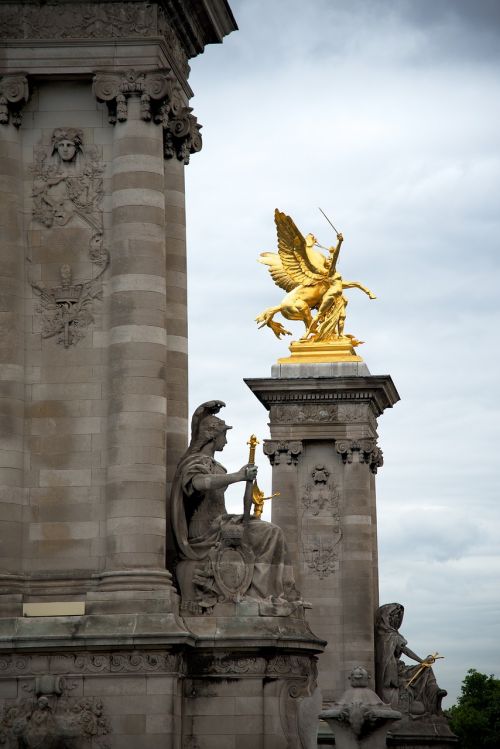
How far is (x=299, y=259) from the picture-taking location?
68.0m

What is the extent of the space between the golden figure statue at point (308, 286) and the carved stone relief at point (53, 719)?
33.1m

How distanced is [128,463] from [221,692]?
410 centimetres

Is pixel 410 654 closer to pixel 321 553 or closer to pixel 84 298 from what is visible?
pixel 321 553

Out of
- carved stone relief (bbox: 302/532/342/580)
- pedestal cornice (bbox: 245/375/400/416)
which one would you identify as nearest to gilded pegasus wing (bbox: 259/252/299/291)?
pedestal cornice (bbox: 245/375/400/416)

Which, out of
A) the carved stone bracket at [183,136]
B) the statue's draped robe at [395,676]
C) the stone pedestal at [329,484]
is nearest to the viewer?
the carved stone bracket at [183,136]

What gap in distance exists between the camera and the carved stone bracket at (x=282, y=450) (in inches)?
2532

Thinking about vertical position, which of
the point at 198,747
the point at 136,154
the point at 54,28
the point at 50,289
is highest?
the point at 54,28

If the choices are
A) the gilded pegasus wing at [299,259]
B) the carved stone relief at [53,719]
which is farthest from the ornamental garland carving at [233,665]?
the gilded pegasus wing at [299,259]

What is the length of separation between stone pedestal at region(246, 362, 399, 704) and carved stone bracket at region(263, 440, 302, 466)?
1.2 inches

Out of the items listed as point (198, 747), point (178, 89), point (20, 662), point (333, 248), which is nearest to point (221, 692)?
point (198, 747)

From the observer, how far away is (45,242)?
36406mm

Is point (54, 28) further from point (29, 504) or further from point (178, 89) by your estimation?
point (29, 504)

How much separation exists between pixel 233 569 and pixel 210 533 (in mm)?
877

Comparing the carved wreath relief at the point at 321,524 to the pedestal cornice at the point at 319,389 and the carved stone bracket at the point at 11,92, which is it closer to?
the pedestal cornice at the point at 319,389
